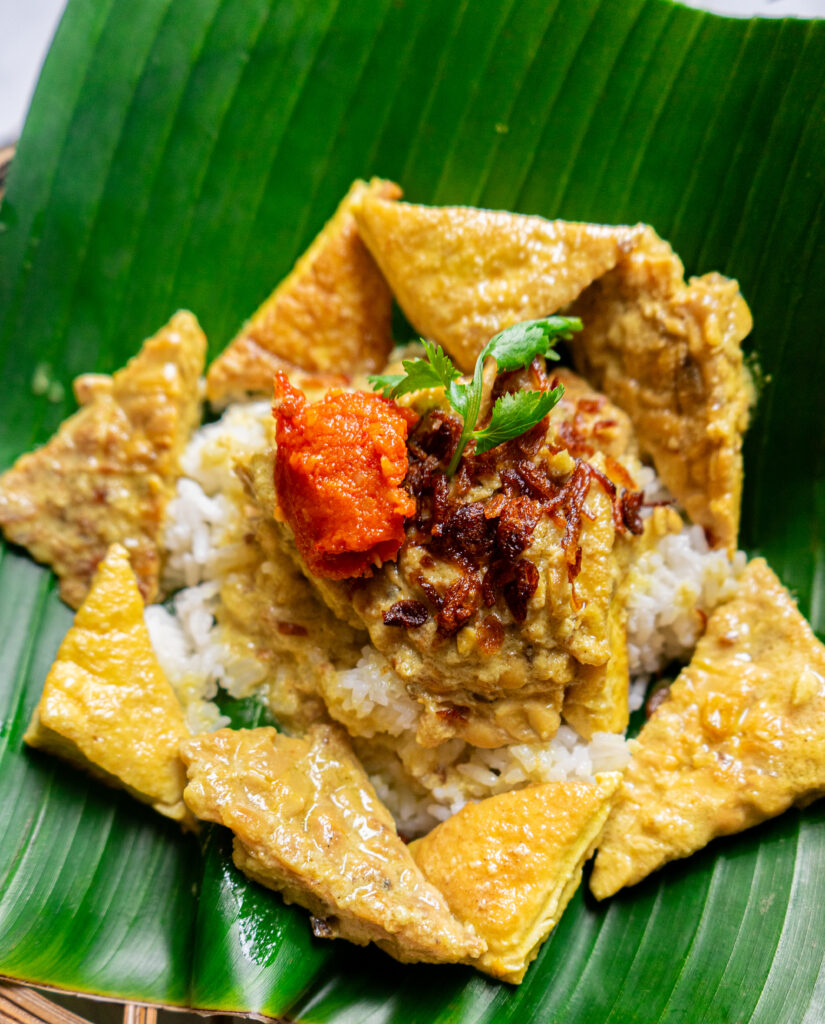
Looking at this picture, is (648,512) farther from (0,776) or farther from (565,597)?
(0,776)

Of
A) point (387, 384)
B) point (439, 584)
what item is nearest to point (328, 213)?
point (387, 384)

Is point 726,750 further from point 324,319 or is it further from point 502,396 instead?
point 324,319

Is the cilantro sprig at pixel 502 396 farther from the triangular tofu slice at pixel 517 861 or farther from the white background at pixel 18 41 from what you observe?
the white background at pixel 18 41

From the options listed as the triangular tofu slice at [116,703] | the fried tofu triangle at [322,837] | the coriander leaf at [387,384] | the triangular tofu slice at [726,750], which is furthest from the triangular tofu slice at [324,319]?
the triangular tofu slice at [726,750]

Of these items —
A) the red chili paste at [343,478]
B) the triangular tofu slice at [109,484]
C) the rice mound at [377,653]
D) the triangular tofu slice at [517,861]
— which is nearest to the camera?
the red chili paste at [343,478]

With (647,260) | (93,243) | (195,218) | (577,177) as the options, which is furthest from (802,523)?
(93,243)
